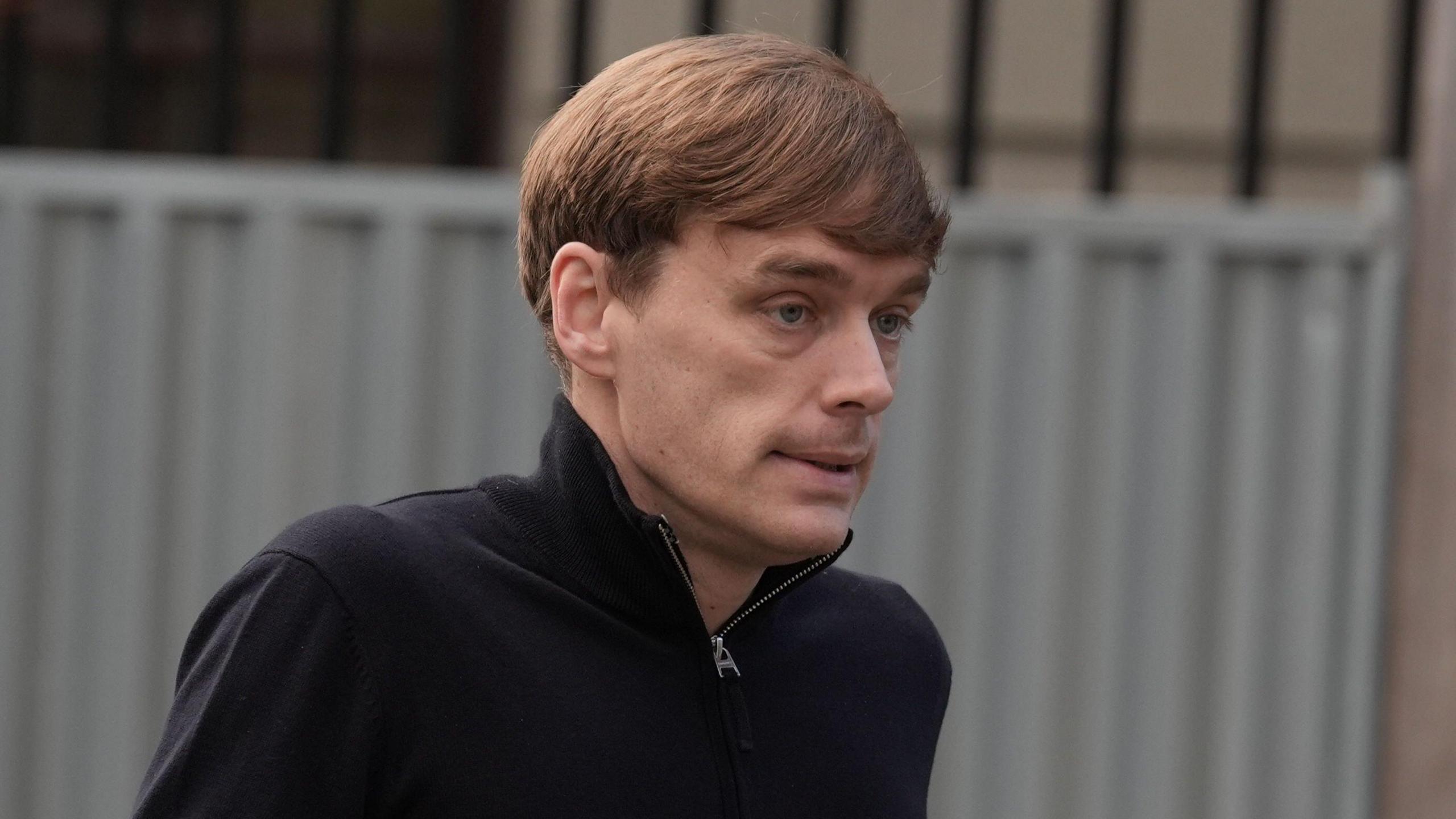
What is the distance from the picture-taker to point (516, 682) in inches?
59.9

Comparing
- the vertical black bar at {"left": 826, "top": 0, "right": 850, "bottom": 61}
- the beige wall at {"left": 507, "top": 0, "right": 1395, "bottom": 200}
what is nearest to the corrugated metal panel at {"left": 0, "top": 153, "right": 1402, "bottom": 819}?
the vertical black bar at {"left": 826, "top": 0, "right": 850, "bottom": 61}

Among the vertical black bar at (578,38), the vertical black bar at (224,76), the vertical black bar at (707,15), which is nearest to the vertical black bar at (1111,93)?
the vertical black bar at (707,15)

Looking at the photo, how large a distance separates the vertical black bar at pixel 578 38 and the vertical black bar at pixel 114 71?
98 centimetres

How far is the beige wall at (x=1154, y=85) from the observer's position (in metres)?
5.25

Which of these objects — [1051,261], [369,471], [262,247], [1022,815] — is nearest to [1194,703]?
[1022,815]

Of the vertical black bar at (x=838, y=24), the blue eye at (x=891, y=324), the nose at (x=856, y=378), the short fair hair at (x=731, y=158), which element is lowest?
the nose at (x=856, y=378)

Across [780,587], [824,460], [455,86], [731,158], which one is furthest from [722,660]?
[455,86]

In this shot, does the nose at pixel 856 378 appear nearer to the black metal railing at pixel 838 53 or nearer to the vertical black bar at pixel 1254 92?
the black metal railing at pixel 838 53

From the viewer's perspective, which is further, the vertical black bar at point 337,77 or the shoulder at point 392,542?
the vertical black bar at point 337,77

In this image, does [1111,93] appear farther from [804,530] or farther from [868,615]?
[804,530]

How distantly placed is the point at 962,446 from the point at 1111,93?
2.65 ft

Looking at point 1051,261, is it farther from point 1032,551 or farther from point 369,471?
point 369,471

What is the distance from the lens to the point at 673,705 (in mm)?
1588

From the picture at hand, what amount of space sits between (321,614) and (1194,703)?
2.59 meters
